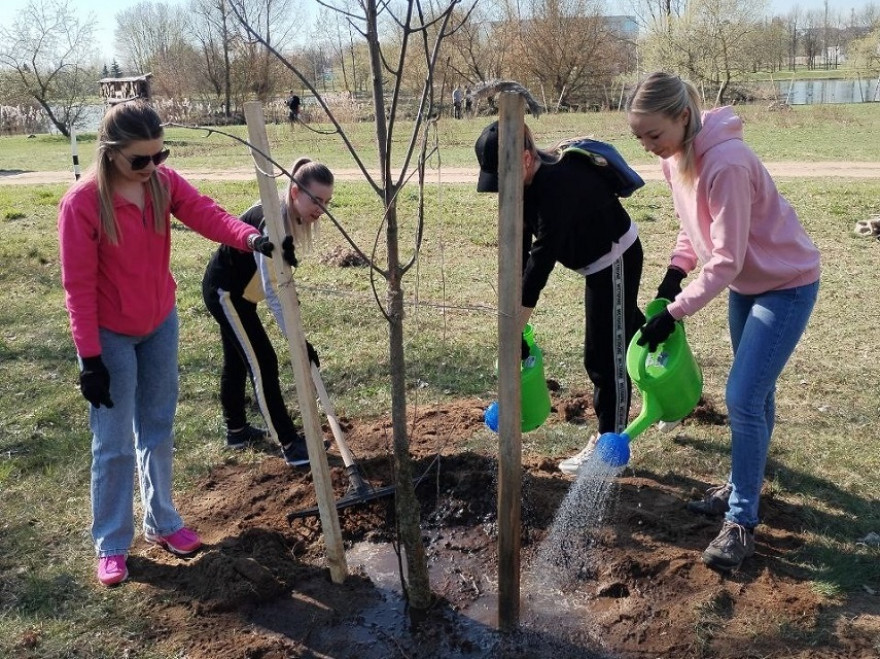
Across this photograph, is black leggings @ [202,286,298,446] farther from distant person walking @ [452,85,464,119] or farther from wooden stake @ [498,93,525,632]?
wooden stake @ [498,93,525,632]

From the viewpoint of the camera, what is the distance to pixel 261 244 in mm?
2709

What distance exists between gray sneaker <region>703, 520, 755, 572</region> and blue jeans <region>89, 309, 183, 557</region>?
6.85 ft

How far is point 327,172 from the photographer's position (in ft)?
11.0

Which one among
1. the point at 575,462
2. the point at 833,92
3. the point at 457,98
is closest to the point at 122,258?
the point at 457,98

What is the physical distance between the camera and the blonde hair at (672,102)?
2.62m

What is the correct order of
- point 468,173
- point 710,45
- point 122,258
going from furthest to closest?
point 710,45
point 468,173
point 122,258

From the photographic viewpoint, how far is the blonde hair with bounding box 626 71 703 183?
2.62 m

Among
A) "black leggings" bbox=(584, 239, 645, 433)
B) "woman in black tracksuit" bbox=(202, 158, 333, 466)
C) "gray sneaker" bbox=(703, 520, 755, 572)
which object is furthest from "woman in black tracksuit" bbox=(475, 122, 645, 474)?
"woman in black tracksuit" bbox=(202, 158, 333, 466)

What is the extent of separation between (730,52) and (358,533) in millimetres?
37853

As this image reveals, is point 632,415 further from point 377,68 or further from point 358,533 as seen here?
point 377,68

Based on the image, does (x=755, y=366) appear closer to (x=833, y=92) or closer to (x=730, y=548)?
(x=730, y=548)

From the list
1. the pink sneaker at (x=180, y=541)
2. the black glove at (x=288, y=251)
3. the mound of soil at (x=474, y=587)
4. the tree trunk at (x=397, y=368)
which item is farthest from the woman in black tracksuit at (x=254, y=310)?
the tree trunk at (x=397, y=368)

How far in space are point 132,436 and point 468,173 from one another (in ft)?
41.2

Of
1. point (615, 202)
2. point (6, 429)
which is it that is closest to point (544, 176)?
point (615, 202)
